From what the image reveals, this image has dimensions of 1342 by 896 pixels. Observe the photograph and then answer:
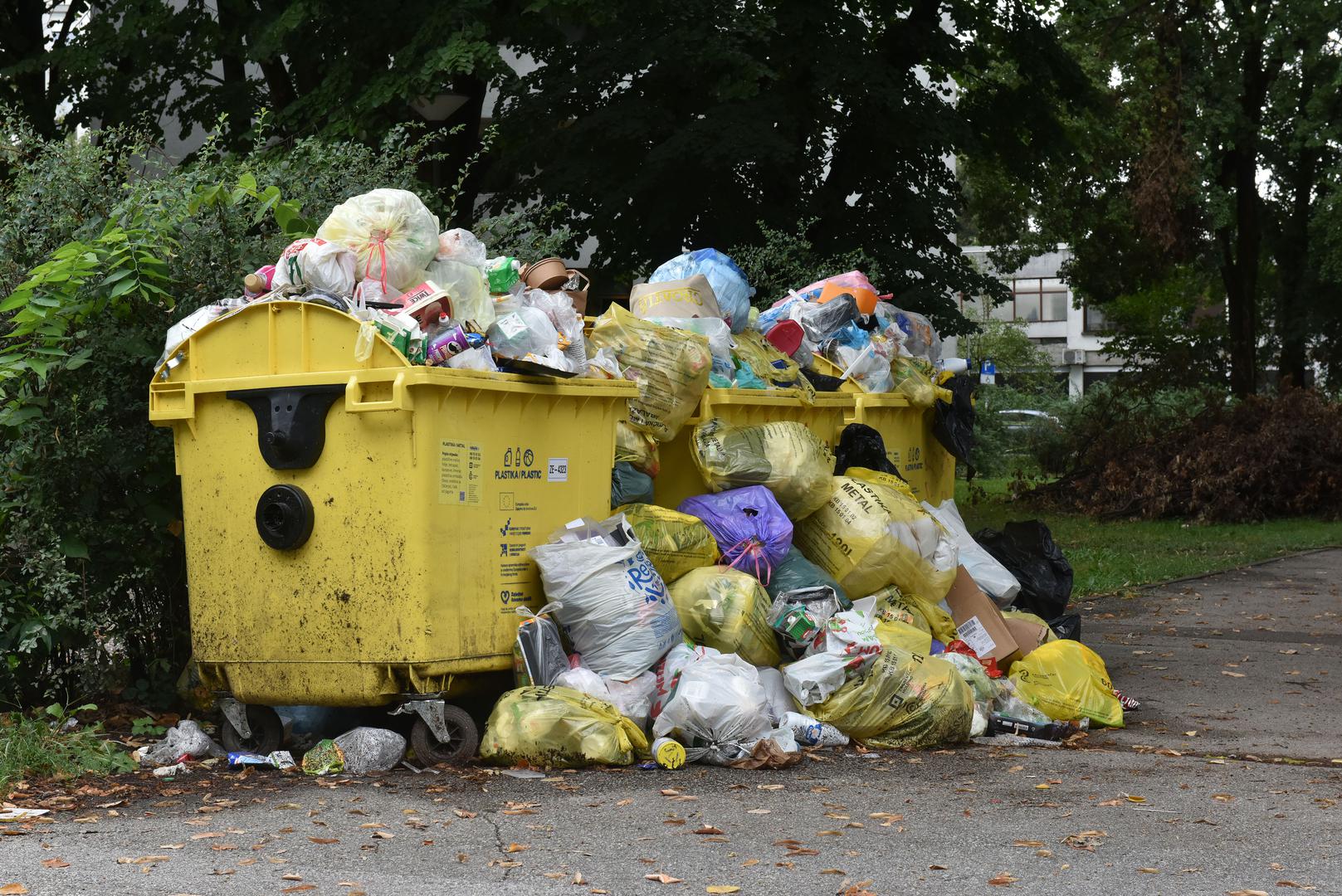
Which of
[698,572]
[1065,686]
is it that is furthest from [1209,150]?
[698,572]

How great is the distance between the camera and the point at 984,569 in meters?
7.61

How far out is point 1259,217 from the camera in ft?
74.9

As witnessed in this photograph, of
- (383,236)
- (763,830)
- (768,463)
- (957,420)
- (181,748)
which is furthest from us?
(957,420)

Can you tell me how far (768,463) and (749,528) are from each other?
35 centimetres

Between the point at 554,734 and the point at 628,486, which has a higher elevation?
the point at 628,486

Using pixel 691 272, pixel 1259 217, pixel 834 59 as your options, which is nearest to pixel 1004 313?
pixel 1259 217

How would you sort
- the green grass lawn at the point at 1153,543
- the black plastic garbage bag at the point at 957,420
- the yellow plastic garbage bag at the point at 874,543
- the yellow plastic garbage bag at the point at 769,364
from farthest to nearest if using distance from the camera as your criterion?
the green grass lawn at the point at 1153,543
the black plastic garbage bag at the point at 957,420
the yellow plastic garbage bag at the point at 769,364
the yellow plastic garbage bag at the point at 874,543

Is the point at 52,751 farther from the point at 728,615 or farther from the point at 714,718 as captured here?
the point at 728,615

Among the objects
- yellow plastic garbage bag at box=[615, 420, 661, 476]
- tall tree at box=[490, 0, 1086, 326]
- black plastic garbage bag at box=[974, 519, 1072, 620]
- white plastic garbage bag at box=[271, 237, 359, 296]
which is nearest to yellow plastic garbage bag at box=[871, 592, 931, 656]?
yellow plastic garbage bag at box=[615, 420, 661, 476]

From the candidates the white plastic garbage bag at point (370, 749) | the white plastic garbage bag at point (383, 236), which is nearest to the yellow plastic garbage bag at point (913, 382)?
the white plastic garbage bag at point (383, 236)

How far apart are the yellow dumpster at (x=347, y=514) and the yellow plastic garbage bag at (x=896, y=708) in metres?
1.20

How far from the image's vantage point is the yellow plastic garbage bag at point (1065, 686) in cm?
645

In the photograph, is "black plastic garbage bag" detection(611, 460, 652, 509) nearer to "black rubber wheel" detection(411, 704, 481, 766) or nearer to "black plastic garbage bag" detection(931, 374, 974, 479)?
"black rubber wheel" detection(411, 704, 481, 766)

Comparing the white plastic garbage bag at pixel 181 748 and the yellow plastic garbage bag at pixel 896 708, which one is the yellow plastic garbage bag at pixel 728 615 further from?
the white plastic garbage bag at pixel 181 748
